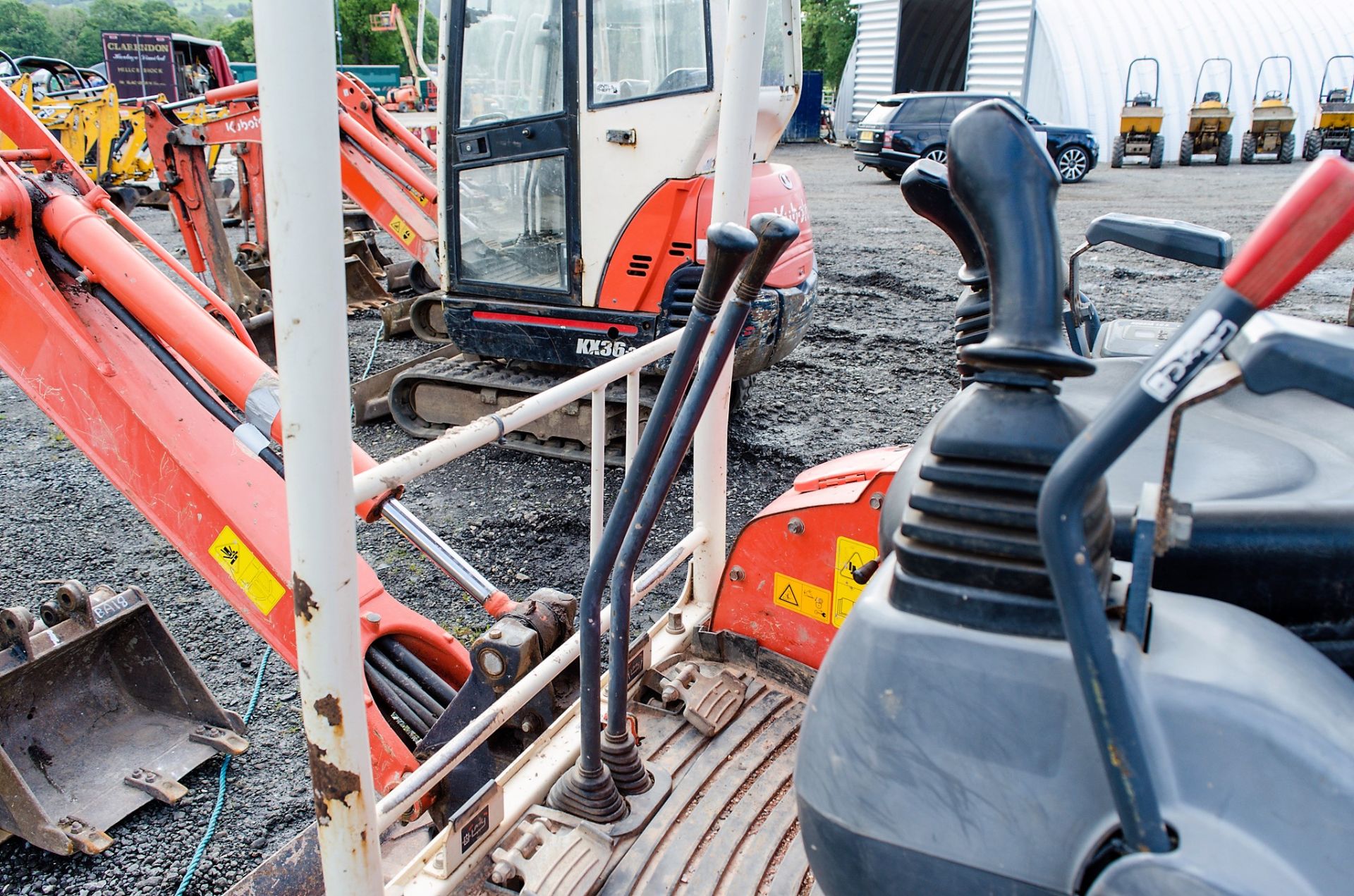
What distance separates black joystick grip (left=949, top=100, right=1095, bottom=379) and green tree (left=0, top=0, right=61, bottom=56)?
6179 centimetres

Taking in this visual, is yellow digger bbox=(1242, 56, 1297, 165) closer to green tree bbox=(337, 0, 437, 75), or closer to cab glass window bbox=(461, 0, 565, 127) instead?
cab glass window bbox=(461, 0, 565, 127)

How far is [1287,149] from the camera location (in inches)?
811

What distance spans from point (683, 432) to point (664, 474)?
0.22 feet

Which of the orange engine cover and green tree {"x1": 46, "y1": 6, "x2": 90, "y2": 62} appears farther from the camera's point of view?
green tree {"x1": 46, "y1": 6, "x2": 90, "y2": 62}

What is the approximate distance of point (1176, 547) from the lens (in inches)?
42.4

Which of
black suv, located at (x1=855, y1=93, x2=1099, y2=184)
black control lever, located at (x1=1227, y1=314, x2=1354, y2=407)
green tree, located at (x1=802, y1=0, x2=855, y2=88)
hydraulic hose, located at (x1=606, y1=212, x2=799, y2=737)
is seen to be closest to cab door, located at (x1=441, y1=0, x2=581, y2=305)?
hydraulic hose, located at (x1=606, y1=212, x2=799, y2=737)

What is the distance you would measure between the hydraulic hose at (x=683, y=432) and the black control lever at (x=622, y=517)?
2cm

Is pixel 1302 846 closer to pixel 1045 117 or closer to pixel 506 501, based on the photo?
pixel 506 501

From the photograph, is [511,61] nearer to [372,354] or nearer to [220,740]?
[372,354]

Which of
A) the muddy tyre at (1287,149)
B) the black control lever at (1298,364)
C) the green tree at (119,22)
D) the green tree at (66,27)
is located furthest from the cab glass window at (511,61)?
the green tree at (119,22)

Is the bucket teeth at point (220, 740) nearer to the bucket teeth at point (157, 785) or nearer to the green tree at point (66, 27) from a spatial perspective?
the bucket teeth at point (157, 785)

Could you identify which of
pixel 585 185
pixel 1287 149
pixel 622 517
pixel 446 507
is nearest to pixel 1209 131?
pixel 1287 149

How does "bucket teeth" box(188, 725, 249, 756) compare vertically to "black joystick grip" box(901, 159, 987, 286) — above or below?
below

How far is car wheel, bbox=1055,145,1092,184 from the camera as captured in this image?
58.3ft
